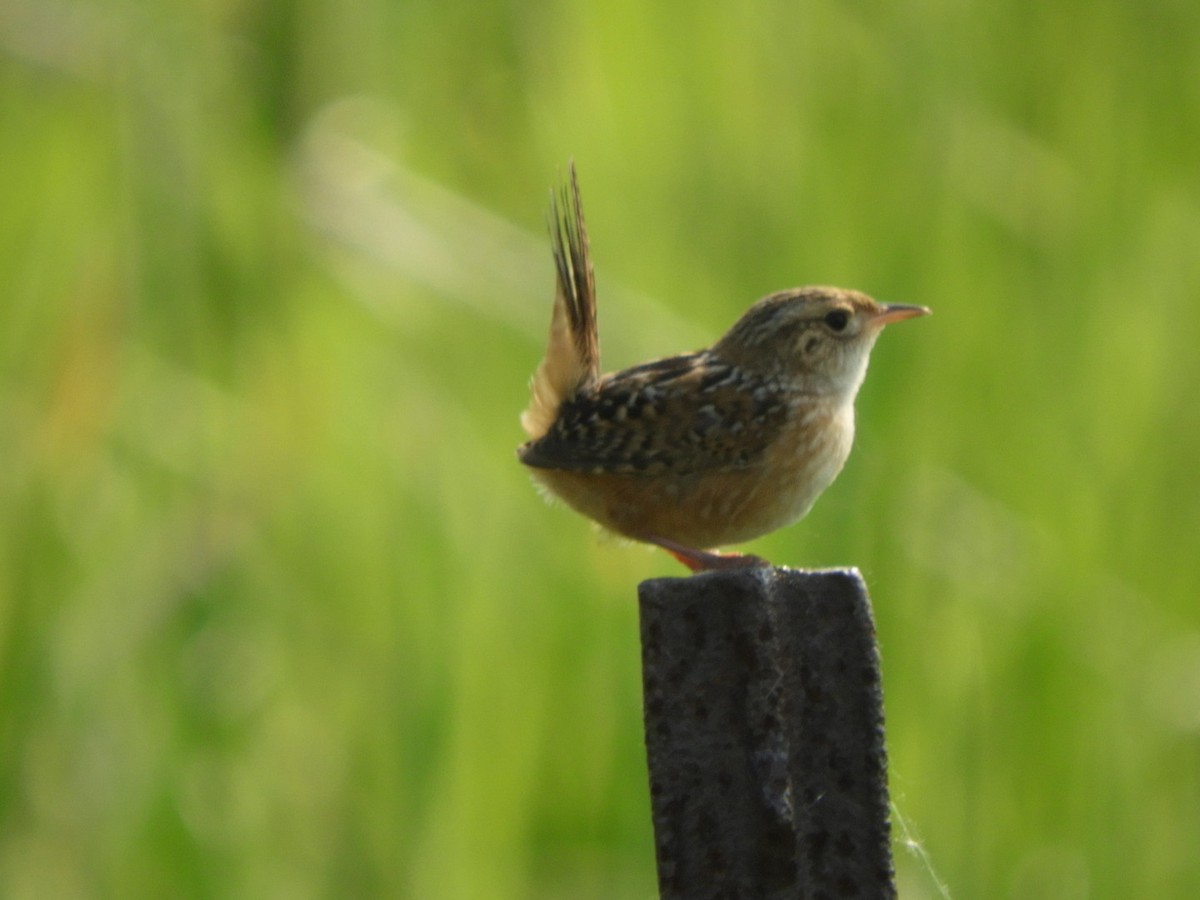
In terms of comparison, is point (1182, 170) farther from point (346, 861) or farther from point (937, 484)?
point (346, 861)

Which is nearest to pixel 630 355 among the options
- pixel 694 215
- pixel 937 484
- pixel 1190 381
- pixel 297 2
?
pixel 694 215

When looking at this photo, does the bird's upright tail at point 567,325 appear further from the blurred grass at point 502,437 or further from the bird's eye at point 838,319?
the bird's eye at point 838,319

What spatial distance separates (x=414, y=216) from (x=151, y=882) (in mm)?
1379

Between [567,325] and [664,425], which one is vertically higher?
Result: [567,325]

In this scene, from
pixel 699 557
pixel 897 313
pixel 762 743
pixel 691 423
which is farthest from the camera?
pixel 897 313

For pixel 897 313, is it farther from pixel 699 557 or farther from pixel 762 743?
pixel 762 743

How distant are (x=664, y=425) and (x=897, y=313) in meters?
0.52

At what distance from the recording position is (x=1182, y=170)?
3035mm

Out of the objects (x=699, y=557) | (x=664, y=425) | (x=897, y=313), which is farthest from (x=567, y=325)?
(x=897, y=313)

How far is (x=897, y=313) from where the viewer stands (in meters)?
2.74

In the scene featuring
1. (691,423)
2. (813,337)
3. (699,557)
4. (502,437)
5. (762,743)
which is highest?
(813,337)

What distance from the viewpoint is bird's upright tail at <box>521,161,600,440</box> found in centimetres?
256

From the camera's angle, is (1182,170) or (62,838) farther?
(1182,170)

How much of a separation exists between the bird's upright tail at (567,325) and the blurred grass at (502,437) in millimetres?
223
